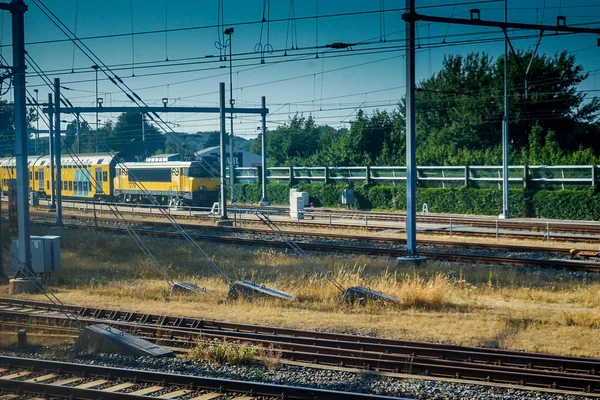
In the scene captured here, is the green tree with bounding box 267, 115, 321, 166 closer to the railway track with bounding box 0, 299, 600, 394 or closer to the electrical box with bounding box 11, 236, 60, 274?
the electrical box with bounding box 11, 236, 60, 274

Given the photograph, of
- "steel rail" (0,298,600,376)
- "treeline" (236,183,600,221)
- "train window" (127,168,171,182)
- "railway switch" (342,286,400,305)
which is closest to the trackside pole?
"railway switch" (342,286,400,305)

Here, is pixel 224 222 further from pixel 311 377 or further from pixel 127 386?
pixel 127 386

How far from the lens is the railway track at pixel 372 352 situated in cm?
1002

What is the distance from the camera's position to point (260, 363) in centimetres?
1115

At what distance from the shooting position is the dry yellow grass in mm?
13453

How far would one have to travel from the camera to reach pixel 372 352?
37.4 feet

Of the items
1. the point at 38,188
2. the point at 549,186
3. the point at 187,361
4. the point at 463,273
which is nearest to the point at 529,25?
the point at 463,273

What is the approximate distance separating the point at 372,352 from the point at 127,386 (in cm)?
399

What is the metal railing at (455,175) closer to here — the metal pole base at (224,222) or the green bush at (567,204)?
the green bush at (567,204)

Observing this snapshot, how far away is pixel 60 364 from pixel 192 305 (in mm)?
6179

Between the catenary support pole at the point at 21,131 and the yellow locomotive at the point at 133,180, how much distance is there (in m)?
21.8

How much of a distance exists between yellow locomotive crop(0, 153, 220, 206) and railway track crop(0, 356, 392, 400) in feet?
101

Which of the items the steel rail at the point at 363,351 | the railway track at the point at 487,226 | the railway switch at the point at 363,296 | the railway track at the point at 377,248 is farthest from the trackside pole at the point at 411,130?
the steel rail at the point at 363,351

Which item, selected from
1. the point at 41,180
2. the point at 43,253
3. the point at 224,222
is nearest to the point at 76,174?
the point at 41,180
